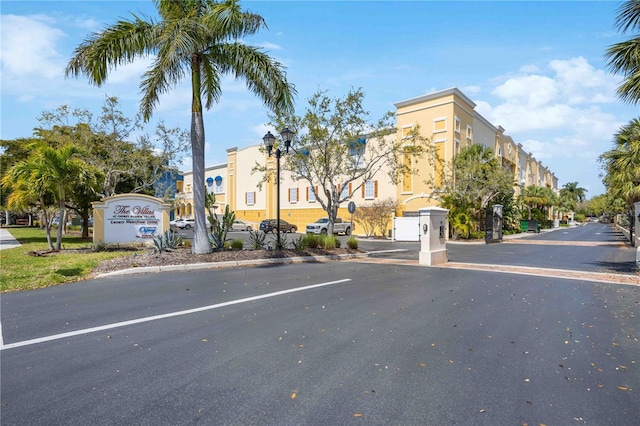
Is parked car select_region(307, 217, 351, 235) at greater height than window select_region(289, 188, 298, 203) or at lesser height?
lesser

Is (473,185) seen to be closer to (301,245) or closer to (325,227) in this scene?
(325,227)

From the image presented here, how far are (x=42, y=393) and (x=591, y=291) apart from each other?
32.1ft

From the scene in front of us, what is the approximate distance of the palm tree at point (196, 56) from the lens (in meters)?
11.7

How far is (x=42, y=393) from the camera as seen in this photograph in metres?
3.45

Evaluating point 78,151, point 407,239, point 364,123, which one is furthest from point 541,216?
point 78,151

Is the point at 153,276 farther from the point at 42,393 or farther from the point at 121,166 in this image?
the point at 121,166

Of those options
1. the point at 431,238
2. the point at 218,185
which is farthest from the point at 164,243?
the point at 218,185

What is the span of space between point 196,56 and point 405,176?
21972mm

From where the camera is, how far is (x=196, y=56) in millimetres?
12969

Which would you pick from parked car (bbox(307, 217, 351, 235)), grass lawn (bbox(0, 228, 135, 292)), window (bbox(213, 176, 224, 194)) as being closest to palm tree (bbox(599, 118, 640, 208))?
parked car (bbox(307, 217, 351, 235))

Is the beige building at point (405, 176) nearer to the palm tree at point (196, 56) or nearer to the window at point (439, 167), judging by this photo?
the window at point (439, 167)

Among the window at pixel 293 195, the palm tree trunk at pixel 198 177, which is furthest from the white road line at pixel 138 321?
the window at pixel 293 195

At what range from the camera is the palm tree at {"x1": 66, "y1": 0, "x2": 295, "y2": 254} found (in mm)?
11672

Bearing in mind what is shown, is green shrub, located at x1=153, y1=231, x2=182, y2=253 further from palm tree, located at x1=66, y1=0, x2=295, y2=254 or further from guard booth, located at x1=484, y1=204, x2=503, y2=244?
guard booth, located at x1=484, y1=204, x2=503, y2=244
